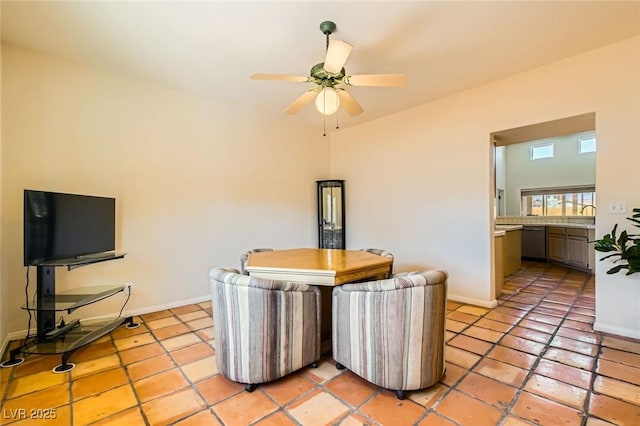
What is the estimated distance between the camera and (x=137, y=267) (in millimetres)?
3135

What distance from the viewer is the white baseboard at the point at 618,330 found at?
2.48 metres

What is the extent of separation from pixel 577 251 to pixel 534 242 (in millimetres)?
939

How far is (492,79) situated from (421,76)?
33.3 inches

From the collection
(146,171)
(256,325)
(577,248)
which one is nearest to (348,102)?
(256,325)

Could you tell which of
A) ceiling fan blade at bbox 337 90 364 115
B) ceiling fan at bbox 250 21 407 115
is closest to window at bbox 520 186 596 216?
ceiling fan blade at bbox 337 90 364 115

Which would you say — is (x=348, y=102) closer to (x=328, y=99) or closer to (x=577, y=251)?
(x=328, y=99)

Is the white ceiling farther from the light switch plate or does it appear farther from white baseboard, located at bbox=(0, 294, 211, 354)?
white baseboard, located at bbox=(0, 294, 211, 354)

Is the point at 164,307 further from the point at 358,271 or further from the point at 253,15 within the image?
the point at 253,15

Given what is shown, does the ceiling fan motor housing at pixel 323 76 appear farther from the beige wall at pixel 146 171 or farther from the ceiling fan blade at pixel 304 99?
the beige wall at pixel 146 171

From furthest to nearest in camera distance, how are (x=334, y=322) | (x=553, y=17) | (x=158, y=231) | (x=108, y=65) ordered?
(x=158, y=231)
(x=108, y=65)
(x=553, y=17)
(x=334, y=322)

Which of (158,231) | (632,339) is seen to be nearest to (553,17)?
(632,339)

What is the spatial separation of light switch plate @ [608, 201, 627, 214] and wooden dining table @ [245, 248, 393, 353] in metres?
2.13

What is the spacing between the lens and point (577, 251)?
5.16 metres

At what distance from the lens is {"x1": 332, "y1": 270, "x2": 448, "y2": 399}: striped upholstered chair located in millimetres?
1633
